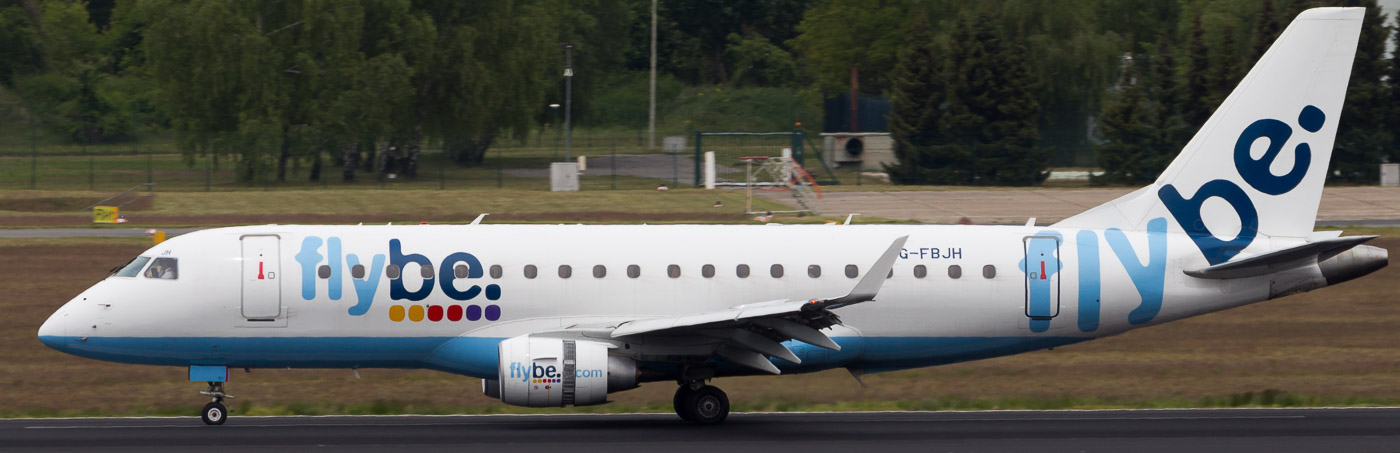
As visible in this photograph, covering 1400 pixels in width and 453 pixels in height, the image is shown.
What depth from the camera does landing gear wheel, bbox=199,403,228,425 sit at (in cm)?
2148

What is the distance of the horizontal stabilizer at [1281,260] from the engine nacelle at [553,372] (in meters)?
9.54

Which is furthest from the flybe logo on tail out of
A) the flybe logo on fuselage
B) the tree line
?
the tree line

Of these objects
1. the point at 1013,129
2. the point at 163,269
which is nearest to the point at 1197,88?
the point at 1013,129

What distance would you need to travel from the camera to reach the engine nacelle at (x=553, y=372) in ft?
65.9

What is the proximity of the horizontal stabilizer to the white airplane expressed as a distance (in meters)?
0.04

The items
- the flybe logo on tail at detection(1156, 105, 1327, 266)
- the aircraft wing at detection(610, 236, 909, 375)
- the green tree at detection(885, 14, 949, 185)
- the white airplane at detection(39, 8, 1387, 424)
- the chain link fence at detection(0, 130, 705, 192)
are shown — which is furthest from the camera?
the green tree at detection(885, 14, 949, 185)

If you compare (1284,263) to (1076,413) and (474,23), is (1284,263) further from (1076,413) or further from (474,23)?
(474,23)

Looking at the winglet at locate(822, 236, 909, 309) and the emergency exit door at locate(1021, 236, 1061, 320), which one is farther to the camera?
Result: the emergency exit door at locate(1021, 236, 1061, 320)

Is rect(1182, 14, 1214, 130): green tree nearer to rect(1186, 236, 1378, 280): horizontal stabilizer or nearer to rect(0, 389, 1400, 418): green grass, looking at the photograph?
rect(0, 389, 1400, 418): green grass

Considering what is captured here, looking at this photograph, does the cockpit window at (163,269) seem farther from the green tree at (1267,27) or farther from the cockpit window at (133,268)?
the green tree at (1267,27)

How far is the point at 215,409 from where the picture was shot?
21547 millimetres

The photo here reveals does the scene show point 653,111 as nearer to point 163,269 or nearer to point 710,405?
point 710,405

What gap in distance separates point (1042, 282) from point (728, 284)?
16.2 feet

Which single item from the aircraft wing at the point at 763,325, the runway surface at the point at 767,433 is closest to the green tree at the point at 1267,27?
the runway surface at the point at 767,433
